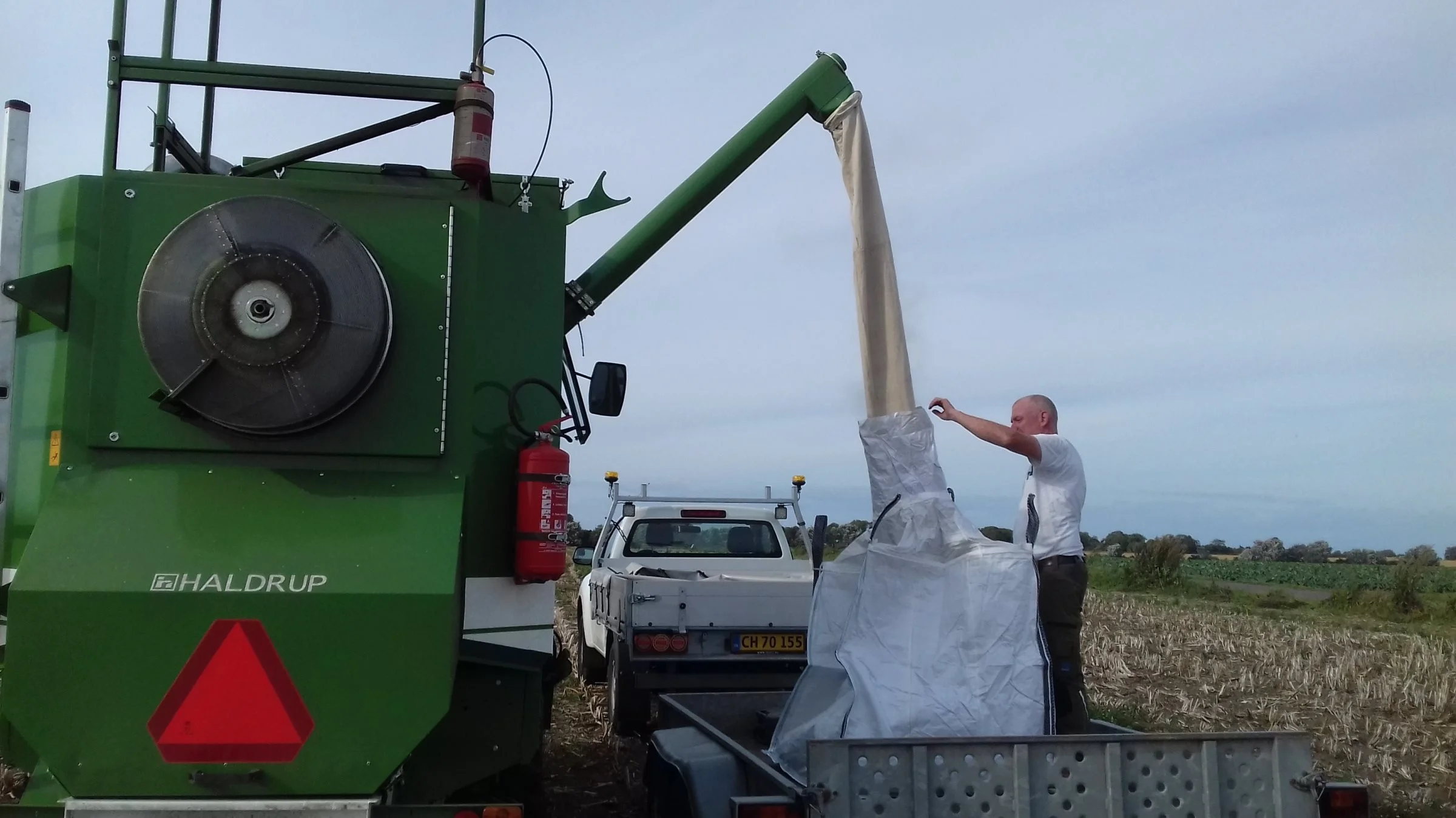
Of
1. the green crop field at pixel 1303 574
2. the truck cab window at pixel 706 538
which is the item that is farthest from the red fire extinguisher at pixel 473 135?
the green crop field at pixel 1303 574

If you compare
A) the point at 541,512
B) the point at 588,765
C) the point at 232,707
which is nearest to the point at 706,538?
the point at 588,765

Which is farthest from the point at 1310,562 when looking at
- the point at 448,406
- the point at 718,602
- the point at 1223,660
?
the point at 448,406

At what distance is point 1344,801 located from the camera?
3.41 metres

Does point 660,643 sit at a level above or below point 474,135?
below

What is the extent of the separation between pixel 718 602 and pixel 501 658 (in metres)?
4.36

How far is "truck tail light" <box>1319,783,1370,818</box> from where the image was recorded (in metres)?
3.41

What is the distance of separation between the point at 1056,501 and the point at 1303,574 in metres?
54.4

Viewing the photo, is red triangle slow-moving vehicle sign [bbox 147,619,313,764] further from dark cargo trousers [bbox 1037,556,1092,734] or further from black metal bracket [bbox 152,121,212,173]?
dark cargo trousers [bbox 1037,556,1092,734]

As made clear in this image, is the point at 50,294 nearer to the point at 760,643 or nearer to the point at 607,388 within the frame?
the point at 607,388

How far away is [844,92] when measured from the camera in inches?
203

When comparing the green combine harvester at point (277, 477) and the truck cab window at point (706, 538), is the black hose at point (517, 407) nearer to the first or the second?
the green combine harvester at point (277, 477)

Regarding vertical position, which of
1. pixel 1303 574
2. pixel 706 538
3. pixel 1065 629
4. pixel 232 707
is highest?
pixel 706 538

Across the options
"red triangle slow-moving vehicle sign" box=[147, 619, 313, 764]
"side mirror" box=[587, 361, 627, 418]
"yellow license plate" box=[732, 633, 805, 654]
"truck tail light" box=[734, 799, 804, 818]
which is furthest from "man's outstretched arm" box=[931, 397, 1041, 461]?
"yellow license plate" box=[732, 633, 805, 654]

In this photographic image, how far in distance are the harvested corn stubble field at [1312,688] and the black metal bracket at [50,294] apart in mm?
7213
